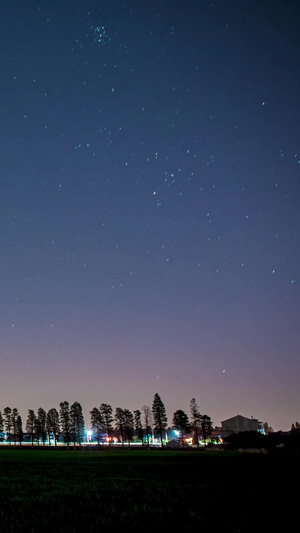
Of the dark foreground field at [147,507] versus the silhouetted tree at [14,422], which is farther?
the silhouetted tree at [14,422]

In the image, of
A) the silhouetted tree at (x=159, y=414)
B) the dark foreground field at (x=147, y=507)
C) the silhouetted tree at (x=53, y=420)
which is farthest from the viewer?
the silhouetted tree at (x=53, y=420)

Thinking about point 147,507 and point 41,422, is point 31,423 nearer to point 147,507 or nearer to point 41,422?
point 41,422

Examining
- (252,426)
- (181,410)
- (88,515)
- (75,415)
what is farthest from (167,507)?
(252,426)

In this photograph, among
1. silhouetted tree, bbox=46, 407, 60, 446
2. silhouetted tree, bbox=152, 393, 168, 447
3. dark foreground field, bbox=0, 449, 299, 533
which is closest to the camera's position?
dark foreground field, bbox=0, 449, 299, 533

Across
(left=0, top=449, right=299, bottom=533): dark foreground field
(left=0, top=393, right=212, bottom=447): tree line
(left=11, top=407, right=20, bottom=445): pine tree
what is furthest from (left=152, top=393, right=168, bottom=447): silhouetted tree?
(left=0, top=449, right=299, bottom=533): dark foreground field

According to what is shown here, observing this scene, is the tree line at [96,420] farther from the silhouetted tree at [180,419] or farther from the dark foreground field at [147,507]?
the dark foreground field at [147,507]

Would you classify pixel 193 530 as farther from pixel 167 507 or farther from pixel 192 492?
pixel 192 492

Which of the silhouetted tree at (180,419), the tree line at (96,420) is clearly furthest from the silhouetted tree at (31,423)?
the silhouetted tree at (180,419)

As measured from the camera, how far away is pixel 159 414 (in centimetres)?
13125

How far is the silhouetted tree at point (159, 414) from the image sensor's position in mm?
130625

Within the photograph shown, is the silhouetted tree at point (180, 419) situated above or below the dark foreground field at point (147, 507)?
below

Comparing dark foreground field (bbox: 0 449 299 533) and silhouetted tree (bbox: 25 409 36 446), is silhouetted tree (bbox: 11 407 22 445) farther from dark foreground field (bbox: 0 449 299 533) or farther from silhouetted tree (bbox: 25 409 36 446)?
dark foreground field (bbox: 0 449 299 533)

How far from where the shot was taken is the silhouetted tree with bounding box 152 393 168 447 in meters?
131

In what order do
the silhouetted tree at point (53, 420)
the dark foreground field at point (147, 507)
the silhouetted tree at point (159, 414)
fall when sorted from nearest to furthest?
1. the dark foreground field at point (147, 507)
2. the silhouetted tree at point (159, 414)
3. the silhouetted tree at point (53, 420)
